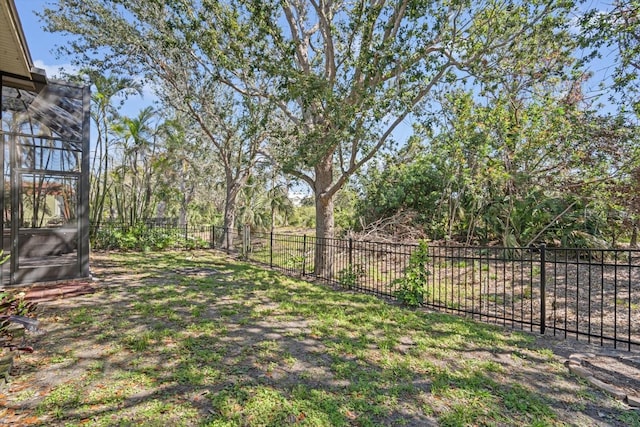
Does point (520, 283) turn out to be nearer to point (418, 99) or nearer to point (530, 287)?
point (530, 287)

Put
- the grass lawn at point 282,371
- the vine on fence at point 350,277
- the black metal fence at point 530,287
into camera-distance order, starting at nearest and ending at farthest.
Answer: the grass lawn at point 282,371, the black metal fence at point 530,287, the vine on fence at point 350,277

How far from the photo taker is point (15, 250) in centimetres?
581

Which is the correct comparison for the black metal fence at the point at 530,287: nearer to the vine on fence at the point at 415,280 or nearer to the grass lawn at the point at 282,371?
the vine on fence at the point at 415,280

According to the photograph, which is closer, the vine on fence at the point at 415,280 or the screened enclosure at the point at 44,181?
the vine on fence at the point at 415,280

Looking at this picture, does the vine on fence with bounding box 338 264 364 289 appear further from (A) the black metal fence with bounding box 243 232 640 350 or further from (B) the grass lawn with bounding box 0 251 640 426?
(B) the grass lawn with bounding box 0 251 640 426

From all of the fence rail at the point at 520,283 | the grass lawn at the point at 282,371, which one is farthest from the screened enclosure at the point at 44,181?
the fence rail at the point at 520,283

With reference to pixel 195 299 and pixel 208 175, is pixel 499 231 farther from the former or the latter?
pixel 208 175

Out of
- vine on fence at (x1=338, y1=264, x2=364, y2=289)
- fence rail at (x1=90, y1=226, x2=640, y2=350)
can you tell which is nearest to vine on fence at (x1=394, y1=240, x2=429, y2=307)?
fence rail at (x1=90, y1=226, x2=640, y2=350)

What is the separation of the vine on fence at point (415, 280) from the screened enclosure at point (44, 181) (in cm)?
660

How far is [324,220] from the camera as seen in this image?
7.92 meters

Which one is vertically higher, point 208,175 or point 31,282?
point 208,175

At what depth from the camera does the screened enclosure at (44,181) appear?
18.8ft

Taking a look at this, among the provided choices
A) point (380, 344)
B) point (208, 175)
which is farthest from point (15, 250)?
point (208, 175)

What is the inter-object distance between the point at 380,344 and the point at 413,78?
16.3 ft
